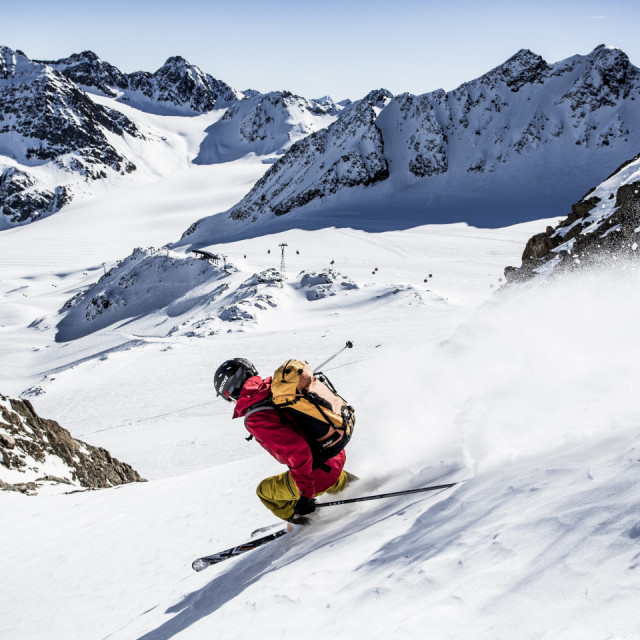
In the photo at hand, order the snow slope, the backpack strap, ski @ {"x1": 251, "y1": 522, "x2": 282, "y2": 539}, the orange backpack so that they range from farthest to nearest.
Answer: ski @ {"x1": 251, "y1": 522, "x2": 282, "y2": 539} < the backpack strap < the orange backpack < the snow slope

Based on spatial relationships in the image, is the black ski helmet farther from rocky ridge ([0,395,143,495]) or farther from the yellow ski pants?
rocky ridge ([0,395,143,495])

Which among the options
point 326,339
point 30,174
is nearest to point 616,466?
point 326,339

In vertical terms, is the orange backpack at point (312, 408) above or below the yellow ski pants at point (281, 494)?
above

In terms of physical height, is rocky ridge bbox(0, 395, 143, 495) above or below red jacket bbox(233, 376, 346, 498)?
below

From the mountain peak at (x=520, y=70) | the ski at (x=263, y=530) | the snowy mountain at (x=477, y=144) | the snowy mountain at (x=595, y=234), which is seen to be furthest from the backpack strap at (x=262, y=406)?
the mountain peak at (x=520, y=70)

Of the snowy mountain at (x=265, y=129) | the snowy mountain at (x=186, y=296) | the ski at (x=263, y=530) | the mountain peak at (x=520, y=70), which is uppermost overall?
the snowy mountain at (x=265, y=129)

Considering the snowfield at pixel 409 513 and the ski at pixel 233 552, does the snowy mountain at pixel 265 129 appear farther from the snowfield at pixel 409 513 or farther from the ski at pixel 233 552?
the ski at pixel 233 552

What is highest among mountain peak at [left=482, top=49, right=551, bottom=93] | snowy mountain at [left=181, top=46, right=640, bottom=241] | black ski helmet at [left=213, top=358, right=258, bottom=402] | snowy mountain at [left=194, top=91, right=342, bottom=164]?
snowy mountain at [left=194, top=91, right=342, bottom=164]

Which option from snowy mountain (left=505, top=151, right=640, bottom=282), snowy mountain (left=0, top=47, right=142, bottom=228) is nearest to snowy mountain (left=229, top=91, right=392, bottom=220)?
snowy mountain (left=505, top=151, right=640, bottom=282)

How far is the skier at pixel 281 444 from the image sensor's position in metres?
3.99

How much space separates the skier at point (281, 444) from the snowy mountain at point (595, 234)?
902 centimetres

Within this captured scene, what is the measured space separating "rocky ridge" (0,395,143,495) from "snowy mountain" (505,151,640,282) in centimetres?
1153

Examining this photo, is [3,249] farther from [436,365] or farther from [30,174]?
[436,365]

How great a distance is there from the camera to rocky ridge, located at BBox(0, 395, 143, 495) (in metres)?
8.70
